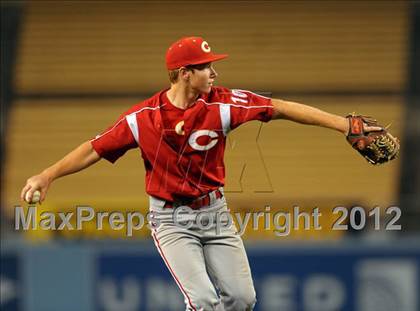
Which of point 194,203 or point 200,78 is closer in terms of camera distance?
point 200,78

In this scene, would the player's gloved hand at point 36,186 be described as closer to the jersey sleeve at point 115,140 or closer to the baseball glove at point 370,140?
the jersey sleeve at point 115,140

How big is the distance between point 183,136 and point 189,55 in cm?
44

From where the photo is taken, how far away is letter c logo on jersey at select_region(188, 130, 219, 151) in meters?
5.41

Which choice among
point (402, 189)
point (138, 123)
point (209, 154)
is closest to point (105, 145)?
point (138, 123)

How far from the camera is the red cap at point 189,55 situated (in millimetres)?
5355

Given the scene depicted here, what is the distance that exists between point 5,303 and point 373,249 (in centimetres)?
317

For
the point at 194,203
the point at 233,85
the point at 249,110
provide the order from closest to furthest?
the point at 249,110
the point at 194,203
the point at 233,85

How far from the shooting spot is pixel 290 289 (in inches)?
331

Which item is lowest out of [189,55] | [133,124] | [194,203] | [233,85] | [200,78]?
[194,203]

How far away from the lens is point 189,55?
536cm

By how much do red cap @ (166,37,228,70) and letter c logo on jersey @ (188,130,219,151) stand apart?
37 cm

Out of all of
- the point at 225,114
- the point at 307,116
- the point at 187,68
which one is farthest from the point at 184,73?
the point at 307,116

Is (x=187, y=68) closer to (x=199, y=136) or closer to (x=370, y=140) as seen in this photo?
(x=199, y=136)

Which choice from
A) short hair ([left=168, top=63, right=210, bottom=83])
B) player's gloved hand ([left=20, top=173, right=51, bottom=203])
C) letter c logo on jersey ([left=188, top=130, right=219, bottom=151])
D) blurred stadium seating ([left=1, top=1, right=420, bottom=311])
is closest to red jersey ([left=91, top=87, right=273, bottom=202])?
letter c logo on jersey ([left=188, top=130, right=219, bottom=151])
